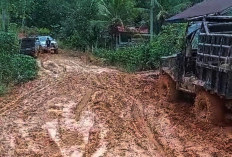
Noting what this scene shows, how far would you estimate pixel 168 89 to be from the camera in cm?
1193

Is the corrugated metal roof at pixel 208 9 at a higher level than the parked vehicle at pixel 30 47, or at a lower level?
higher

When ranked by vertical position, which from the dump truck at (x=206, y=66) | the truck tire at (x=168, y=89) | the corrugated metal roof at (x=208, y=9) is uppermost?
the corrugated metal roof at (x=208, y=9)

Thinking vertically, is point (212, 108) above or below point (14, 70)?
above

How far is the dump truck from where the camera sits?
821cm

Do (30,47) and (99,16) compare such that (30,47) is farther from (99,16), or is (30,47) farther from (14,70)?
(14,70)

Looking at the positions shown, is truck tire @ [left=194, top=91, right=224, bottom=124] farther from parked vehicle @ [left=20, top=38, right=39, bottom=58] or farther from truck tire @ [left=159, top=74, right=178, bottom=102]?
parked vehicle @ [left=20, top=38, right=39, bottom=58]

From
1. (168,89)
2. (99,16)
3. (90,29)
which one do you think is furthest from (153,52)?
(90,29)

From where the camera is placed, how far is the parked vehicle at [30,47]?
85.5 ft

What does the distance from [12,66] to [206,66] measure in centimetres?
1025

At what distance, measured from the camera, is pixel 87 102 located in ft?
39.7

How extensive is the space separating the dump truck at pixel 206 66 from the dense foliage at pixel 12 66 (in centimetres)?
648

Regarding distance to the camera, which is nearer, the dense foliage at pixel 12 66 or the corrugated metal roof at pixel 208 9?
the corrugated metal roof at pixel 208 9

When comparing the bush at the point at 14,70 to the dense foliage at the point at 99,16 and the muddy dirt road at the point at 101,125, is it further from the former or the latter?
Result: the dense foliage at the point at 99,16

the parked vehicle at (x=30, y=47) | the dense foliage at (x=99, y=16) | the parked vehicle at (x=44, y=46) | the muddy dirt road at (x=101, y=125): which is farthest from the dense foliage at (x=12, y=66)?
the parked vehicle at (x=44, y=46)
